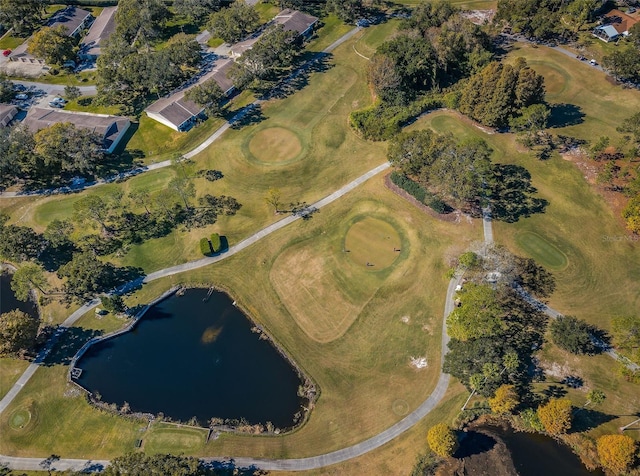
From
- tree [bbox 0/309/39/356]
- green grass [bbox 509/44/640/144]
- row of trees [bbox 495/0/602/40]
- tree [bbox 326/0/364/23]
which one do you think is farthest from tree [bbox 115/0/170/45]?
green grass [bbox 509/44/640/144]

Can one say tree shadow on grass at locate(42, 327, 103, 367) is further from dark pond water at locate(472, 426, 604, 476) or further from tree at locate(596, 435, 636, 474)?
tree at locate(596, 435, 636, 474)

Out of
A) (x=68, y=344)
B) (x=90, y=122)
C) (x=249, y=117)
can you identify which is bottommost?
(x=68, y=344)

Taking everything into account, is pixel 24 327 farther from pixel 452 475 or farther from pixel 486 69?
pixel 486 69

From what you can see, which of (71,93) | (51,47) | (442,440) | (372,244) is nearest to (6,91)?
(51,47)

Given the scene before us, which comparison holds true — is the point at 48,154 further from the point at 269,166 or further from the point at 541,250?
the point at 541,250

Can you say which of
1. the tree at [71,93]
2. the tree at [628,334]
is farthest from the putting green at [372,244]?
the tree at [71,93]
